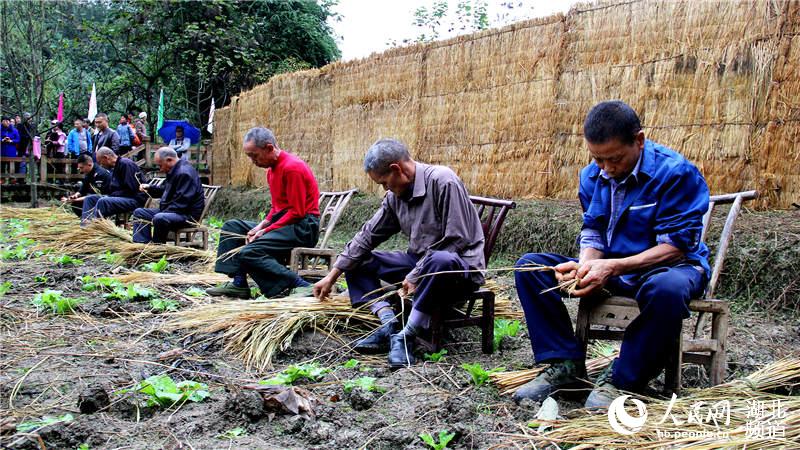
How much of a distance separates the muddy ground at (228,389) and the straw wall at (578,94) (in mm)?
1597

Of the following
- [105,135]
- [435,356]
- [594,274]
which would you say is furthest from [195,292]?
[105,135]

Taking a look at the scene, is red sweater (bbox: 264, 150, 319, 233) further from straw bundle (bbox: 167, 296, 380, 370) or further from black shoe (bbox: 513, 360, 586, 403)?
black shoe (bbox: 513, 360, 586, 403)

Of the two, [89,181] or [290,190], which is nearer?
[290,190]

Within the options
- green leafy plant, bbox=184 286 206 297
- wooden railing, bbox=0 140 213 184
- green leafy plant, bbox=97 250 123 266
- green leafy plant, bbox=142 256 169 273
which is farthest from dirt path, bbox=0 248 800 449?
wooden railing, bbox=0 140 213 184

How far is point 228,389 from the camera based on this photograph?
3.09 meters

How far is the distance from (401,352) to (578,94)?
3882mm

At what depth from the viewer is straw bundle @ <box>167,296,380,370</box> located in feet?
12.3

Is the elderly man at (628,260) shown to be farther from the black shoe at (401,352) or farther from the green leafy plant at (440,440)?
the black shoe at (401,352)

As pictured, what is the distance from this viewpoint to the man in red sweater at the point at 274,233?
203 inches

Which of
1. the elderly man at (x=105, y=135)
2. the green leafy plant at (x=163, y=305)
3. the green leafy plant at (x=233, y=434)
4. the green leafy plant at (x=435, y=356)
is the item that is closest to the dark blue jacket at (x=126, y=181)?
the green leafy plant at (x=163, y=305)

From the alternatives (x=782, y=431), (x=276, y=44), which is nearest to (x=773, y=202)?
(x=782, y=431)

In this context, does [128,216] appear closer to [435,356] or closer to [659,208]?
[435,356]

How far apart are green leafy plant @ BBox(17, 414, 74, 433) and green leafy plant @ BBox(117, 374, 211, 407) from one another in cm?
32

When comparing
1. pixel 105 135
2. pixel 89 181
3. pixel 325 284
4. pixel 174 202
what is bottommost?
pixel 325 284
